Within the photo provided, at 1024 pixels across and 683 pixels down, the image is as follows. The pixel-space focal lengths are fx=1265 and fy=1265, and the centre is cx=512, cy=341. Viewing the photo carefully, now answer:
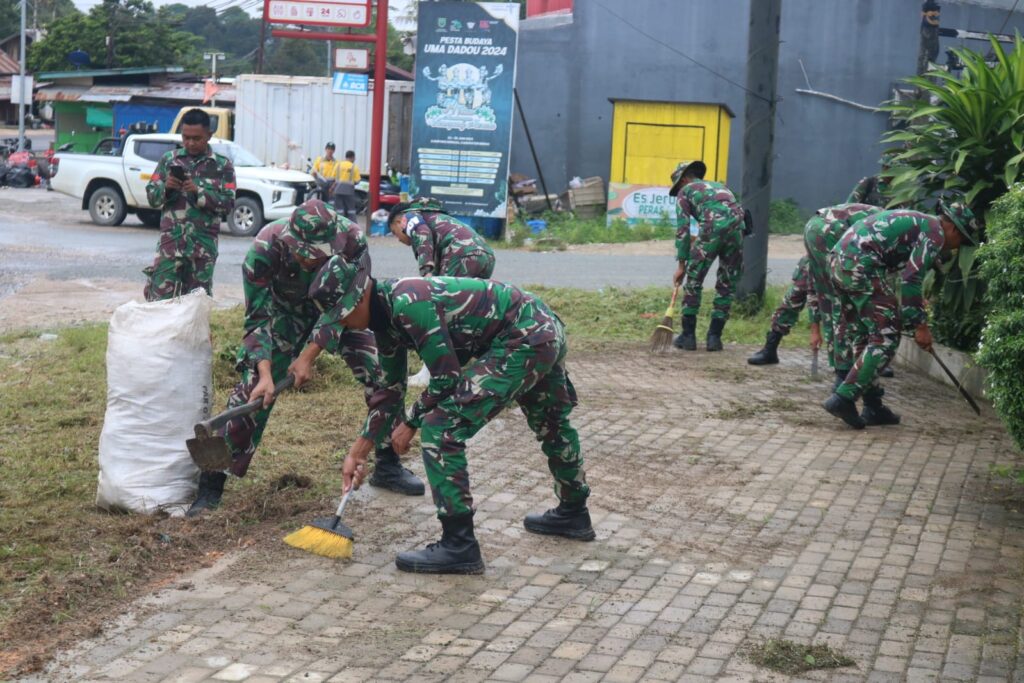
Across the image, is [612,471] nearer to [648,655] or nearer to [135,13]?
[648,655]

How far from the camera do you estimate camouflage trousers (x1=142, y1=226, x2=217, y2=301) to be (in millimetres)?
8844

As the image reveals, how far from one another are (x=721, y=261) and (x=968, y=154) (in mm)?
2676

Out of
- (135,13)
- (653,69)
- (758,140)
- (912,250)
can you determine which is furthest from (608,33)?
(135,13)

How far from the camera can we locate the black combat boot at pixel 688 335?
11.5 m

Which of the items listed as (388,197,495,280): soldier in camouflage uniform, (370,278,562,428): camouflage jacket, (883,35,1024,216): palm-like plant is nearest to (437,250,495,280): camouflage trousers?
(388,197,495,280): soldier in camouflage uniform

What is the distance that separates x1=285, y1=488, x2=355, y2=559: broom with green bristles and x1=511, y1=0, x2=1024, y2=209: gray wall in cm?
2102

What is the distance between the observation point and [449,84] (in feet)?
71.3

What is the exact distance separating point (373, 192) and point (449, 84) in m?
2.49

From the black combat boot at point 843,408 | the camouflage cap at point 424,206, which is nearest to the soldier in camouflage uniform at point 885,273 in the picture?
the black combat boot at point 843,408

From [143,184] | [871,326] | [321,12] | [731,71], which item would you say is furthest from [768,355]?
[731,71]

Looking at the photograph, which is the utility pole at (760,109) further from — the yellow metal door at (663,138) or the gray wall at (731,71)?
the gray wall at (731,71)

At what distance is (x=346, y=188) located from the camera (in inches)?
947

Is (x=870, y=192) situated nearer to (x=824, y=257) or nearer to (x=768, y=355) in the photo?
(x=768, y=355)

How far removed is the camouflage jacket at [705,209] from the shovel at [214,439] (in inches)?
242
